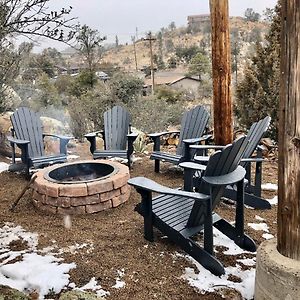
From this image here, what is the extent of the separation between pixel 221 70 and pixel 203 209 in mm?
1974

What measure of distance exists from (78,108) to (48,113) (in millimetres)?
1564

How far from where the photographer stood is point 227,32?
3963mm

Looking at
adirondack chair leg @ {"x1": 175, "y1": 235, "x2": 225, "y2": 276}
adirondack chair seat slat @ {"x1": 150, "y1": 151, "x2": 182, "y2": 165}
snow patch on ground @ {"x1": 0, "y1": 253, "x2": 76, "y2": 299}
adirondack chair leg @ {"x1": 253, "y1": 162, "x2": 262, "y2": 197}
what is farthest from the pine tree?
snow patch on ground @ {"x1": 0, "y1": 253, "x2": 76, "y2": 299}

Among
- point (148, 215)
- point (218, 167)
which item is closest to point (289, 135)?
point (218, 167)

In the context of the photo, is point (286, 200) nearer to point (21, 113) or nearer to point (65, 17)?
point (65, 17)

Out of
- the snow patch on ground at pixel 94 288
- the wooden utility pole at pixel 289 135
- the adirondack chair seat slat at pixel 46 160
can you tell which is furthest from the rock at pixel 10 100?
the wooden utility pole at pixel 289 135

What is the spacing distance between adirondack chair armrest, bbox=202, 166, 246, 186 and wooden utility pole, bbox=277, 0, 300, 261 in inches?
20.6

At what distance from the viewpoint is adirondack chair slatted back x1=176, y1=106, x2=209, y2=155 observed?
4.76 metres

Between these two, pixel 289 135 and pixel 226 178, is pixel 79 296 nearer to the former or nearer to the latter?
pixel 226 178

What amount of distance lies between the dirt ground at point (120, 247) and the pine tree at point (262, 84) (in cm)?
285

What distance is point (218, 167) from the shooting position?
8.09 ft

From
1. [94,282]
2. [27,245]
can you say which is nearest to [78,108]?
[27,245]

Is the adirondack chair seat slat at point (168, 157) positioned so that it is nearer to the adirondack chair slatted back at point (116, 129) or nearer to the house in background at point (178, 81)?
the adirondack chair slatted back at point (116, 129)

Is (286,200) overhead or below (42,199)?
overhead
